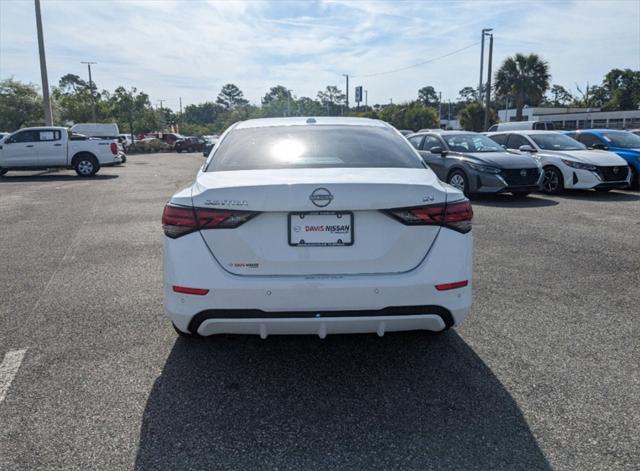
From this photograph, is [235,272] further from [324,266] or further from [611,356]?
[611,356]

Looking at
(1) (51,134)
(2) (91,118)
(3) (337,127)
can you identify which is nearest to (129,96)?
(2) (91,118)

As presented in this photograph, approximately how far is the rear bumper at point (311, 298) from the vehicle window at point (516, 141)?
12.0 meters

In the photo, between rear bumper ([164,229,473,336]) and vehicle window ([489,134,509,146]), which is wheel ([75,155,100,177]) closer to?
vehicle window ([489,134,509,146])

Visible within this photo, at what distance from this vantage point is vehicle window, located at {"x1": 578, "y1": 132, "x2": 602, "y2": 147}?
14.5m

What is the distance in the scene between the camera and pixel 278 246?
9.48 feet

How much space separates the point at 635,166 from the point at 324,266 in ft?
42.7

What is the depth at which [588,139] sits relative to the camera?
14664mm

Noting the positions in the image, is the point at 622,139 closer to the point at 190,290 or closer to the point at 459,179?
the point at 459,179

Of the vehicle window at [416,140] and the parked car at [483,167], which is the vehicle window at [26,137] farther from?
the parked car at [483,167]

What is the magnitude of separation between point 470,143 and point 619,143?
14.9 ft

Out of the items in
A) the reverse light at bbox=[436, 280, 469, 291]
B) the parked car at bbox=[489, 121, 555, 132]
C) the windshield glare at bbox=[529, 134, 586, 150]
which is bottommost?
the reverse light at bbox=[436, 280, 469, 291]

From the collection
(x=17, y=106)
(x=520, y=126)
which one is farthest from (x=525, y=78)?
(x=17, y=106)

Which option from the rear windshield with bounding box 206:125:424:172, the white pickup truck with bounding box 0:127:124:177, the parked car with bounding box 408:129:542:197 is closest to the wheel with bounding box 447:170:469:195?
the parked car with bounding box 408:129:542:197

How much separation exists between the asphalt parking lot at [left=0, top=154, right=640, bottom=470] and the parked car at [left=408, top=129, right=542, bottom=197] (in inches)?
229
